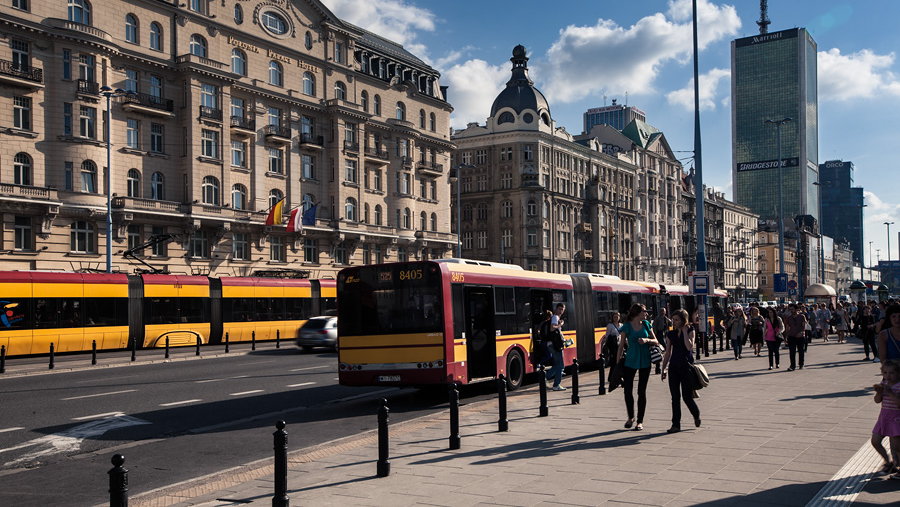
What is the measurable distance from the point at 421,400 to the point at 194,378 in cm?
746

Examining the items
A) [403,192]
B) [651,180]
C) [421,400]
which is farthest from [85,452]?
[651,180]

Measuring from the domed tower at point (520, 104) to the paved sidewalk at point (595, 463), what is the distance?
235 ft

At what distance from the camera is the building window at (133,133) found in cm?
4481

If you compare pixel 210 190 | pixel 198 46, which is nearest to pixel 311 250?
pixel 210 190

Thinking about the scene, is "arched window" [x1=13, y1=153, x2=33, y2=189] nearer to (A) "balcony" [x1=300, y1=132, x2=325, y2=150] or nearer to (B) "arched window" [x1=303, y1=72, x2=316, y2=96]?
(A) "balcony" [x1=300, y1=132, x2=325, y2=150]

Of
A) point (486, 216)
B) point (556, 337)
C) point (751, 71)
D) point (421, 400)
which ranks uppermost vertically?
point (751, 71)

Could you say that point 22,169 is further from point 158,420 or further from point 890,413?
point 890,413

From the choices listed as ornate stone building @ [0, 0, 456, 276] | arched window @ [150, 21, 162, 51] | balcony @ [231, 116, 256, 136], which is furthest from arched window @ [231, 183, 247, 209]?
arched window @ [150, 21, 162, 51]

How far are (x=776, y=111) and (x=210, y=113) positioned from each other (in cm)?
14764

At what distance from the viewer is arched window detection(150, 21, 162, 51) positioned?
151ft

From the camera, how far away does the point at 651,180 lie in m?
110

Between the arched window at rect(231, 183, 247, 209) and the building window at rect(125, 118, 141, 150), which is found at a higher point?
the building window at rect(125, 118, 141, 150)

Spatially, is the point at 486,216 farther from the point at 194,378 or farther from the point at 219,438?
the point at 219,438

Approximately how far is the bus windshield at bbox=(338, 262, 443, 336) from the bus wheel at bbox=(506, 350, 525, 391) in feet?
9.57
